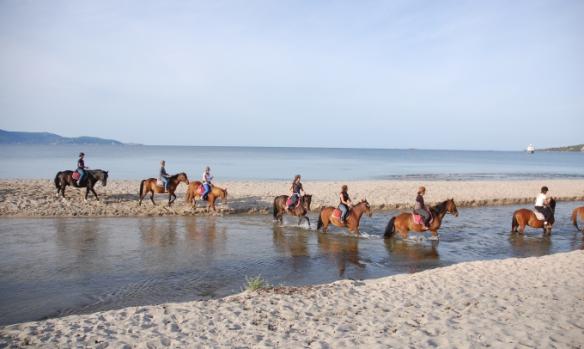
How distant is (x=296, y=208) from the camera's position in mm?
15891

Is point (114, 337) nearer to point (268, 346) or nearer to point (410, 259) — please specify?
point (268, 346)

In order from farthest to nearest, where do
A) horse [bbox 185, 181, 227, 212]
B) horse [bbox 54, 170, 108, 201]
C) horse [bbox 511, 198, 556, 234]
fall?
horse [bbox 54, 170, 108, 201] → horse [bbox 185, 181, 227, 212] → horse [bbox 511, 198, 556, 234]

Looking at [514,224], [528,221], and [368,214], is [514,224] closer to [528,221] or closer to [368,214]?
[528,221]

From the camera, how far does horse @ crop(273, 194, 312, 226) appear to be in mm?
15859

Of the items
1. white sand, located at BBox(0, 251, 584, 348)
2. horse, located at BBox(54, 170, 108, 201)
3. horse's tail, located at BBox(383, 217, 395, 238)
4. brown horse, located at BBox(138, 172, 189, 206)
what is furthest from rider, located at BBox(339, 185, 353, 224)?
horse, located at BBox(54, 170, 108, 201)

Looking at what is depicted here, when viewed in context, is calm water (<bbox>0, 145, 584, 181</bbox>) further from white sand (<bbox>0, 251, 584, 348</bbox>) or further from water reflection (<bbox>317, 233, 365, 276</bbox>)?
white sand (<bbox>0, 251, 584, 348</bbox>)

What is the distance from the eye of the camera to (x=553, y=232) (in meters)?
16.0

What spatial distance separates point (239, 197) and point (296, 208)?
7.30 metres

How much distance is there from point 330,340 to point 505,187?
28978 millimetres

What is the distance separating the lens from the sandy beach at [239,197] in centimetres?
1784

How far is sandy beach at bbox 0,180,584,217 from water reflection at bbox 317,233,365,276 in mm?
6013

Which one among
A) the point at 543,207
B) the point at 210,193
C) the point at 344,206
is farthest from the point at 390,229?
the point at 210,193

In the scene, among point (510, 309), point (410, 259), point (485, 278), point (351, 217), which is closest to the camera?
point (510, 309)

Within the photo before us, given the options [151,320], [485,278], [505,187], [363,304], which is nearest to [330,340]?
[363,304]
